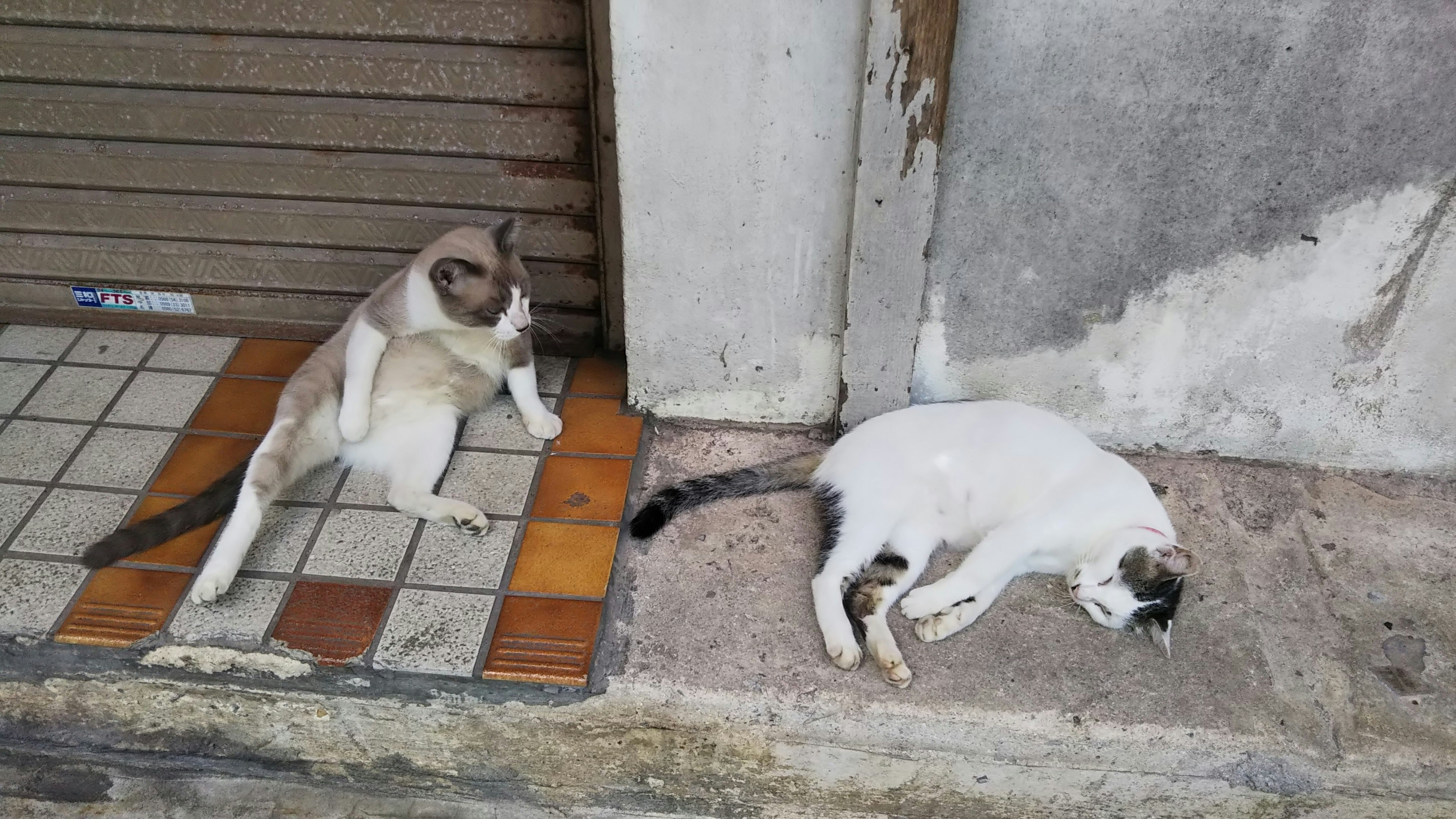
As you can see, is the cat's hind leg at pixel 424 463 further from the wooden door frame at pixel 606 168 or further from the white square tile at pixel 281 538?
the wooden door frame at pixel 606 168

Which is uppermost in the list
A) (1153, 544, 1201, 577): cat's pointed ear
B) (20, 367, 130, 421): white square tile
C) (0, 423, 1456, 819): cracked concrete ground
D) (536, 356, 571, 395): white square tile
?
(1153, 544, 1201, 577): cat's pointed ear

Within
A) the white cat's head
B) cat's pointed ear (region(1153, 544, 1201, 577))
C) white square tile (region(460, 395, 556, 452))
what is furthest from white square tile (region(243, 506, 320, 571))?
cat's pointed ear (region(1153, 544, 1201, 577))

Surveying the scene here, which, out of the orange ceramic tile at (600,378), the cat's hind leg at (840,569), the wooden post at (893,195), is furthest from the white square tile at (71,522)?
the wooden post at (893,195)

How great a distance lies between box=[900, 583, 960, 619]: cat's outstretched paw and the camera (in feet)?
8.08

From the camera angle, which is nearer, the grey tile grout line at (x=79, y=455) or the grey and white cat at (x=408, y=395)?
the grey tile grout line at (x=79, y=455)

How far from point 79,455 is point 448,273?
1.32 meters

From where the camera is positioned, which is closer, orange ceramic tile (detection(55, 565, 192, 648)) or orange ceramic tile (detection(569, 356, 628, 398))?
orange ceramic tile (detection(55, 565, 192, 648))

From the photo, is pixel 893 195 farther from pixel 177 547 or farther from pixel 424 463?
pixel 177 547

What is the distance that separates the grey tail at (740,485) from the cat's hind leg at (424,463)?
0.51m

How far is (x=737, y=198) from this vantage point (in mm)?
2613

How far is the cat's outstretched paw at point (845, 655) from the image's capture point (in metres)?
2.34

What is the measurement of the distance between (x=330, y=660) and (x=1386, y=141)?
2.94 metres

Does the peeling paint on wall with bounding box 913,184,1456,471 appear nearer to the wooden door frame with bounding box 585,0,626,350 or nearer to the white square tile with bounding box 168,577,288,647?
the wooden door frame with bounding box 585,0,626,350

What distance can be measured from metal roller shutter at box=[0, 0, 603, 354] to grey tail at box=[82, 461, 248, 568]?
889mm
